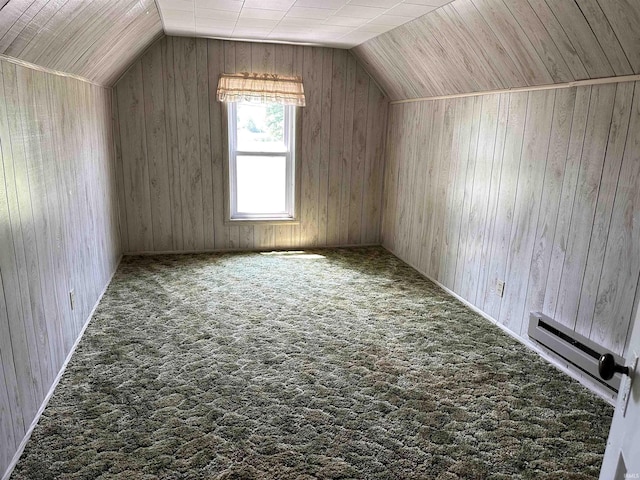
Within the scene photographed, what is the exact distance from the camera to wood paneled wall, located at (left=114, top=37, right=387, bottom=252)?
456 centimetres

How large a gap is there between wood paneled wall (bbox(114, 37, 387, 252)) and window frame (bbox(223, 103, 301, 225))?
77 mm

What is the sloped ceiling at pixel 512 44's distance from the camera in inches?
86.5

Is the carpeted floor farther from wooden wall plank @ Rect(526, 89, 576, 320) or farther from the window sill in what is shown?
the window sill

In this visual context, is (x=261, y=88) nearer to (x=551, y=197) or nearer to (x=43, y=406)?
(x=551, y=197)

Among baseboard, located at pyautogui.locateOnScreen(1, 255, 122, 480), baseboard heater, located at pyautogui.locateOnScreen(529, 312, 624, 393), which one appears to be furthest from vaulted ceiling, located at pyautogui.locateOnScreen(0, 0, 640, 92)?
baseboard, located at pyautogui.locateOnScreen(1, 255, 122, 480)

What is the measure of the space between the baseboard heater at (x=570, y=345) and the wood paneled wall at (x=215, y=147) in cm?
275

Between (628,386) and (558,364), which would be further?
(558,364)

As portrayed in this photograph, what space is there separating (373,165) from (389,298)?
76.1 inches

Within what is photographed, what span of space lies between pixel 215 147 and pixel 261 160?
0.52 m

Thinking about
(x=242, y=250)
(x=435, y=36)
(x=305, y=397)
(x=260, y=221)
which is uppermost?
(x=435, y=36)

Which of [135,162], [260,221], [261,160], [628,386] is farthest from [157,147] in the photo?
[628,386]

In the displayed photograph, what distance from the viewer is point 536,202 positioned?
118 inches

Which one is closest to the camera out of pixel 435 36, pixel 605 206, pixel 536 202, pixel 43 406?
pixel 43 406

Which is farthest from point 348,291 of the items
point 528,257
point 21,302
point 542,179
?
point 21,302
